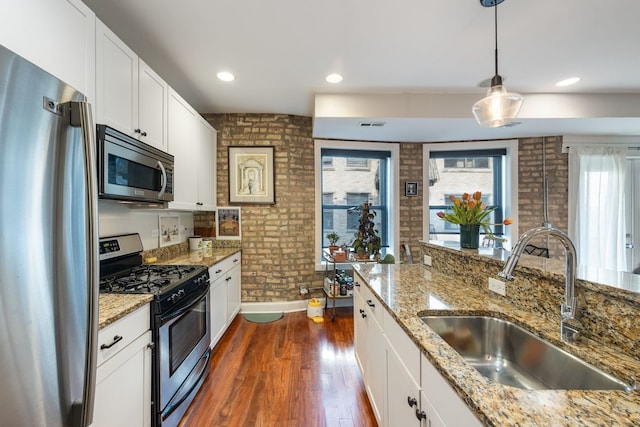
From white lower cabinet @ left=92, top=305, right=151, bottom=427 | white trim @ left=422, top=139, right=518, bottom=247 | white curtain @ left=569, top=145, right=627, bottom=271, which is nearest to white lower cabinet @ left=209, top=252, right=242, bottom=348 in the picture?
white lower cabinet @ left=92, top=305, right=151, bottom=427

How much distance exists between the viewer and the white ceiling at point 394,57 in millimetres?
1689

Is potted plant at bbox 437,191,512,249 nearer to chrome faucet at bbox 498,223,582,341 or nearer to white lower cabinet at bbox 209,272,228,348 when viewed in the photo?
chrome faucet at bbox 498,223,582,341

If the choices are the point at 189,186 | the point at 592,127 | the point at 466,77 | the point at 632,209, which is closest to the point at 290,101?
the point at 189,186

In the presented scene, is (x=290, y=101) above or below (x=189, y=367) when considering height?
above

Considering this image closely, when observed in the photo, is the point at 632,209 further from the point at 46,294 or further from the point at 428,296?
the point at 46,294

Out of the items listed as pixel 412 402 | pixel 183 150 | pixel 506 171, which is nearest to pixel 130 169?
pixel 183 150

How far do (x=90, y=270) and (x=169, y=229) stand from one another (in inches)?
88.8

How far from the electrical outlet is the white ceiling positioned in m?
1.71

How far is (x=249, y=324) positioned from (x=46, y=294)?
2.65 metres

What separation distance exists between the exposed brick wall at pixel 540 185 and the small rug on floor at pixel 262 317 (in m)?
A: 3.66

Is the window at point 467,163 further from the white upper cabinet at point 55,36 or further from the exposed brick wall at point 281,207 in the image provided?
the white upper cabinet at point 55,36

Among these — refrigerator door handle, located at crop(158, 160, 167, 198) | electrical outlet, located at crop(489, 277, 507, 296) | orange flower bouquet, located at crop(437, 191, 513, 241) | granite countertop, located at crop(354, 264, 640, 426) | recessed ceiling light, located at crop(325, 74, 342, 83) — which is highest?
recessed ceiling light, located at crop(325, 74, 342, 83)

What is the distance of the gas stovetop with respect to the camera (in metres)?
1.52

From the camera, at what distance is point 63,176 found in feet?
2.38
